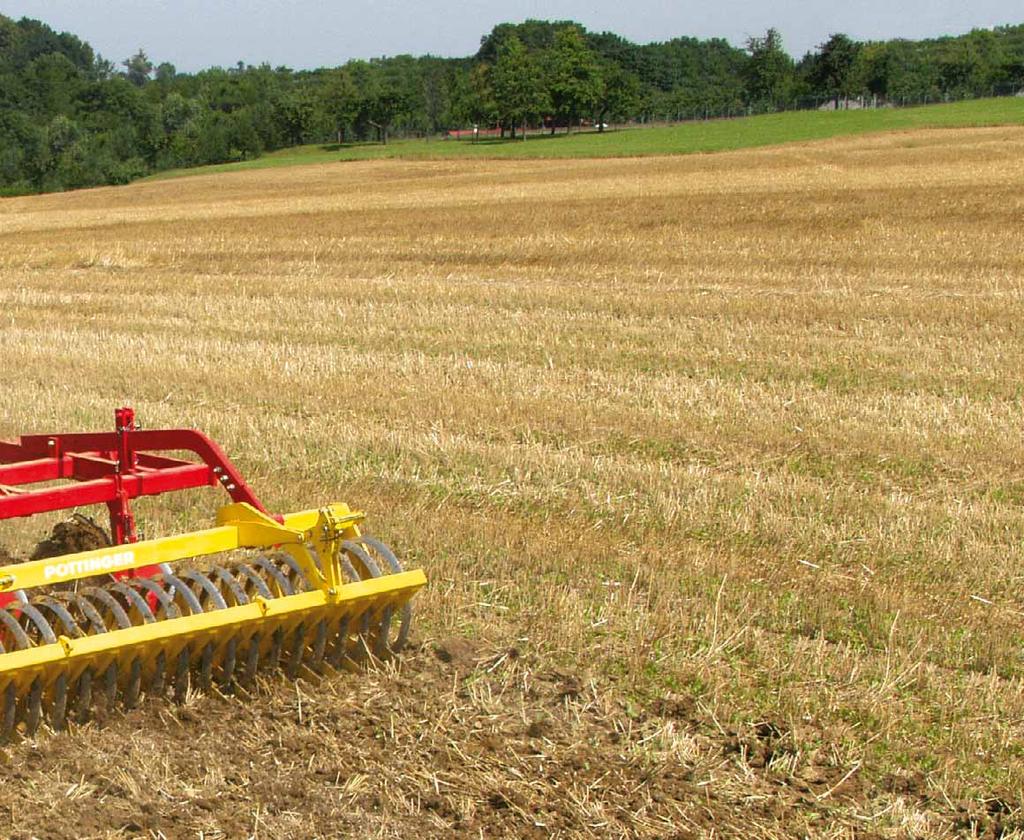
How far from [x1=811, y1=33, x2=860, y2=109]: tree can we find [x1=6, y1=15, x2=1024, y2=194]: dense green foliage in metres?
0.11

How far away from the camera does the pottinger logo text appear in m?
4.18

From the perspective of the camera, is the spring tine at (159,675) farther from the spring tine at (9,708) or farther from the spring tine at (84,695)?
the spring tine at (9,708)

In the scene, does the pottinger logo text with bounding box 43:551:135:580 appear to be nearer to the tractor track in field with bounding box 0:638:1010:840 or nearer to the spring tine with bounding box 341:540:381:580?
the tractor track in field with bounding box 0:638:1010:840

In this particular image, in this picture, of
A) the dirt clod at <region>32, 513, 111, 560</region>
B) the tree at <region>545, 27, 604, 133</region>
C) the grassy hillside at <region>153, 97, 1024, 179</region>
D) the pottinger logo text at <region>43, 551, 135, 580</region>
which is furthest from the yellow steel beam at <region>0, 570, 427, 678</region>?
the tree at <region>545, 27, 604, 133</region>

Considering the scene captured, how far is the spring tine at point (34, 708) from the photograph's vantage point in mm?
4031

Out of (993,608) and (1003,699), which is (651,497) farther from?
(1003,699)

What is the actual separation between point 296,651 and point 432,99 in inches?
4240

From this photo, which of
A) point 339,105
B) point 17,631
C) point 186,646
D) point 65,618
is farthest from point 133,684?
point 339,105

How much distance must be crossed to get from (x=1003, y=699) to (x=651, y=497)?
2622mm

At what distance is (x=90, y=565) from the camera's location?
4.26 meters

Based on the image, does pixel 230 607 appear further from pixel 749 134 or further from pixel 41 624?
pixel 749 134

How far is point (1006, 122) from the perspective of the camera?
49188mm

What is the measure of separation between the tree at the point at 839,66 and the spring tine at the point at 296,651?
336ft

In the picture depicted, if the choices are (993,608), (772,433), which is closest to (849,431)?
(772,433)
